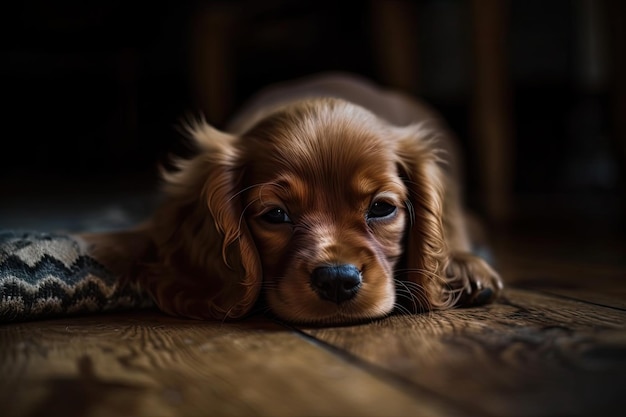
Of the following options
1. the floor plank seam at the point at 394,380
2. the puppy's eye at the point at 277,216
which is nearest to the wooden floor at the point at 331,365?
the floor plank seam at the point at 394,380

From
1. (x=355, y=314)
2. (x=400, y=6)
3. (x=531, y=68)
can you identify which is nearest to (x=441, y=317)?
(x=355, y=314)

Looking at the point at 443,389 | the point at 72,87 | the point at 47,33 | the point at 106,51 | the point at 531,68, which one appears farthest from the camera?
the point at 72,87

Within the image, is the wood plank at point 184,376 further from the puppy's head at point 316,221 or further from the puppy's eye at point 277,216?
the puppy's eye at point 277,216

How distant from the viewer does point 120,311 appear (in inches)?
68.1

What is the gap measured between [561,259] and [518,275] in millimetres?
388

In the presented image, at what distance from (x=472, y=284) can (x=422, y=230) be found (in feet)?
0.60

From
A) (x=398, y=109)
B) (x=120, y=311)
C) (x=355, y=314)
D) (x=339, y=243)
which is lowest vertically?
(x=120, y=311)

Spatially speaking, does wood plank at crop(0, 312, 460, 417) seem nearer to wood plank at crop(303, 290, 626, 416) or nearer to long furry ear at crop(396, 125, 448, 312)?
wood plank at crop(303, 290, 626, 416)

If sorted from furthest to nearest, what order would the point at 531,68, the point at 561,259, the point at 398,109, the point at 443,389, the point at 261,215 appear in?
the point at 531,68 < the point at 398,109 < the point at 561,259 < the point at 261,215 < the point at 443,389

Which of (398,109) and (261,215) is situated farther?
(398,109)

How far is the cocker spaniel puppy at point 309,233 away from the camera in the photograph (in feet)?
4.98

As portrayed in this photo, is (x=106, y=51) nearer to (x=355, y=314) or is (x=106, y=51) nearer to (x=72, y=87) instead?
(x=72, y=87)

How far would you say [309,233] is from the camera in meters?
1.58

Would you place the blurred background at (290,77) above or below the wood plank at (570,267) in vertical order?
above
